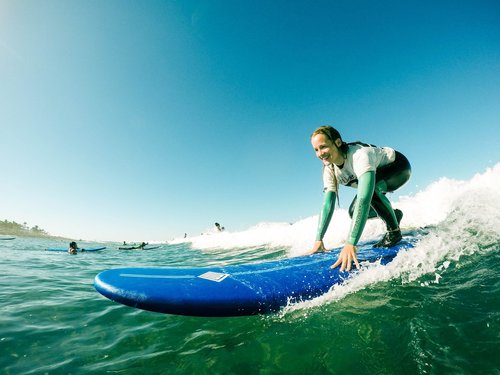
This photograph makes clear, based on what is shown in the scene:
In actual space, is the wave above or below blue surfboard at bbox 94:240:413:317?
above

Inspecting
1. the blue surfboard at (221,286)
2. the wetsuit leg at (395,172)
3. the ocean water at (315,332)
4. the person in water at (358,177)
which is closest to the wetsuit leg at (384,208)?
the person in water at (358,177)

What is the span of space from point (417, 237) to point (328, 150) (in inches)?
103

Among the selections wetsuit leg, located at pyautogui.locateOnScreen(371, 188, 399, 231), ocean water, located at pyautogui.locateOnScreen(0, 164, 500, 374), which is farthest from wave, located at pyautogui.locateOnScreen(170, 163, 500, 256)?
ocean water, located at pyautogui.locateOnScreen(0, 164, 500, 374)

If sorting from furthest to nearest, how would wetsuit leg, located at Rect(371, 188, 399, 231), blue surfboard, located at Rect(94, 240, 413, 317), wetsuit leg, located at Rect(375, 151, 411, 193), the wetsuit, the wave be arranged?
the wave → wetsuit leg, located at Rect(375, 151, 411, 193) → wetsuit leg, located at Rect(371, 188, 399, 231) → the wetsuit → blue surfboard, located at Rect(94, 240, 413, 317)

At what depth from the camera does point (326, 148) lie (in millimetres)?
3428

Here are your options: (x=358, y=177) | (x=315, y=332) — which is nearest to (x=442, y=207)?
(x=358, y=177)

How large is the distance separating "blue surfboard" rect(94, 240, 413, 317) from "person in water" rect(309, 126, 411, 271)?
1.24 feet

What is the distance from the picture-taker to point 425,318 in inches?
91.3

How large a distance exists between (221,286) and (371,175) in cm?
220

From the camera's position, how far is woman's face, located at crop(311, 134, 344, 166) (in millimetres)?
3404

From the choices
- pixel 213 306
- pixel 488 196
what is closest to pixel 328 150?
pixel 213 306

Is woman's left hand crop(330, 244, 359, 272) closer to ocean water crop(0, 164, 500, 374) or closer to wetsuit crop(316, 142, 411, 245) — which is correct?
ocean water crop(0, 164, 500, 374)

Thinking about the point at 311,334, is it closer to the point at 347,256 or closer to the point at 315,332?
the point at 315,332

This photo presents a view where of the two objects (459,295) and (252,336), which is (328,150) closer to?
(459,295)
